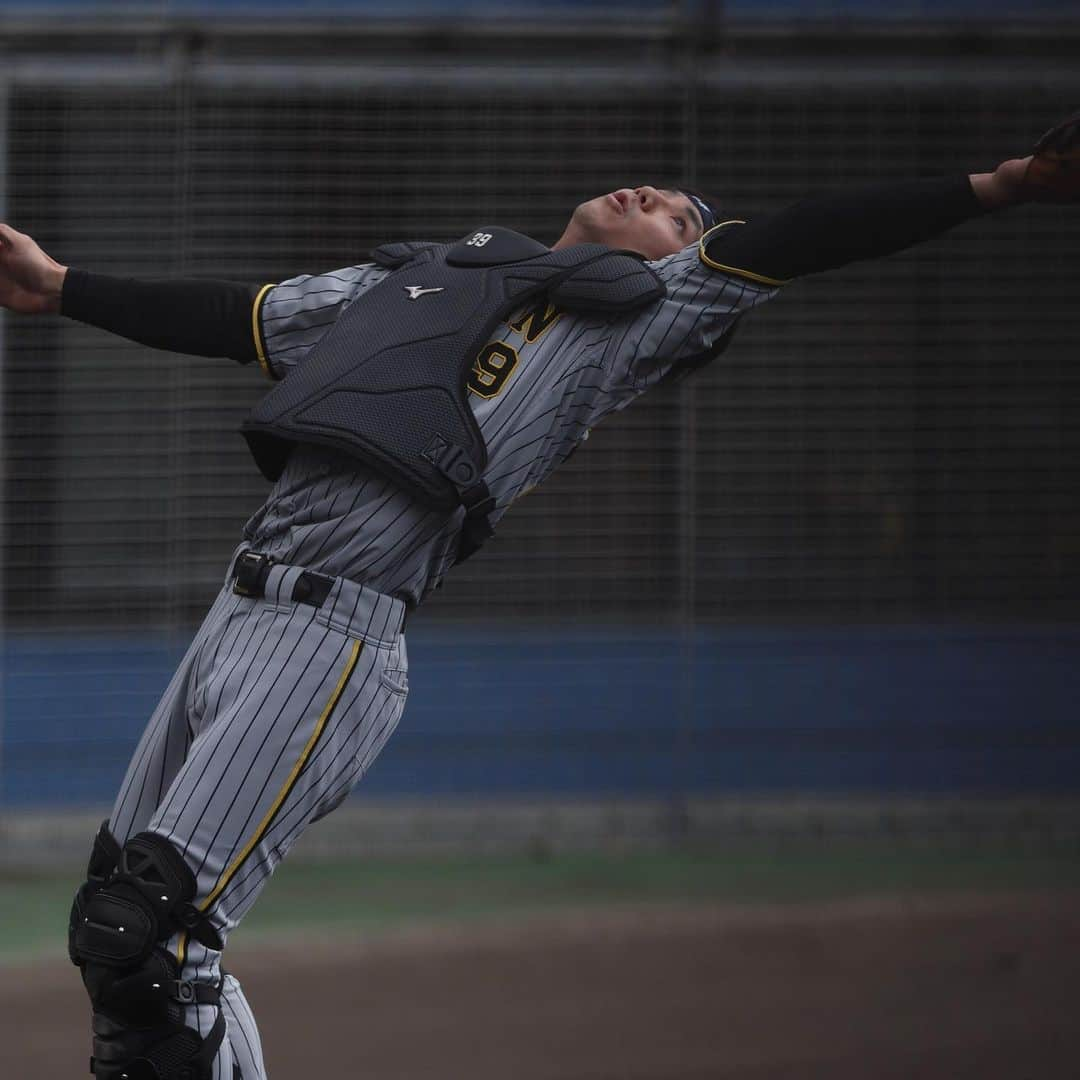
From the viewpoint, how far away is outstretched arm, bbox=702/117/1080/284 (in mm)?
3062

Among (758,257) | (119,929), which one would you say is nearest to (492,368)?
(758,257)

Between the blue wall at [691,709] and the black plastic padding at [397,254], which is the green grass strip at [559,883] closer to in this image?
the blue wall at [691,709]

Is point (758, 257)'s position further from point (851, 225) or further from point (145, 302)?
point (145, 302)

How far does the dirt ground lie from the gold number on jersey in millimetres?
2017

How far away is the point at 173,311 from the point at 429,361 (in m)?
0.51

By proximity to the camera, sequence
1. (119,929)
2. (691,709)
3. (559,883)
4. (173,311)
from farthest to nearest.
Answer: (691,709)
(559,883)
(173,311)
(119,929)

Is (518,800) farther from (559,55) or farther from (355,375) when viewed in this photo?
(355,375)

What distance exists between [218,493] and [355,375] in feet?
14.4

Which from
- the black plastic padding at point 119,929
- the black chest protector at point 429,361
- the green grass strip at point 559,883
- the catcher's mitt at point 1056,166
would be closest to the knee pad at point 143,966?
the black plastic padding at point 119,929

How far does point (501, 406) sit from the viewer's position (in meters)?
3.29

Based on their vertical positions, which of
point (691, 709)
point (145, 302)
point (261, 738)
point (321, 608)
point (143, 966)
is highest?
point (145, 302)

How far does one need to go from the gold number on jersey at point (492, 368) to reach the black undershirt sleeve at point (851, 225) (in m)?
0.41

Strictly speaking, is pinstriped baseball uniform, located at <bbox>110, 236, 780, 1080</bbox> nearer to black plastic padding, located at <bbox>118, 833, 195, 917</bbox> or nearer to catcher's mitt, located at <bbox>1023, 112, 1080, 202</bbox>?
black plastic padding, located at <bbox>118, 833, 195, 917</bbox>

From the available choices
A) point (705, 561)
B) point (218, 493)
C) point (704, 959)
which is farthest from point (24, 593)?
point (704, 959)
